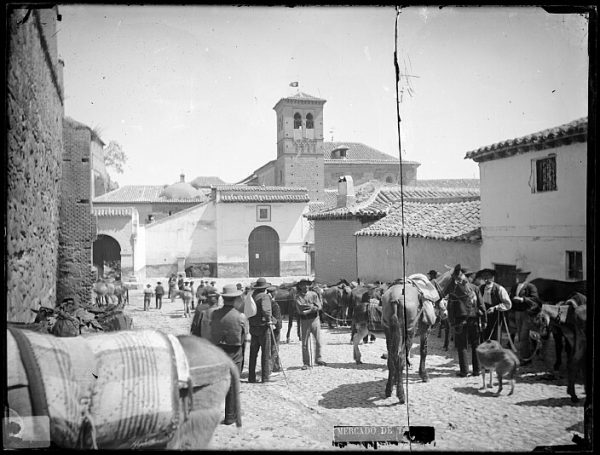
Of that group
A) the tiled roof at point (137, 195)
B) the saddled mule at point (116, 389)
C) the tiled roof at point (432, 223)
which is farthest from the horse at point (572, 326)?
the tiled roof at point (137, 195)

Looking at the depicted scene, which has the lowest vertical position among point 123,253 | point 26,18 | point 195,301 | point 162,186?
point 195,301

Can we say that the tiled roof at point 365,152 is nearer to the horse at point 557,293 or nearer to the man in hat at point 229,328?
the horse at point 557,293

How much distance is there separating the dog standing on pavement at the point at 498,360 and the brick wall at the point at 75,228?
592 cm

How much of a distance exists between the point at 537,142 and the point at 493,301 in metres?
2.21

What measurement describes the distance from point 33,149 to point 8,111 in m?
0.91

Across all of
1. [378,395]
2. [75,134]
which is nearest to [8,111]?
[75,134]

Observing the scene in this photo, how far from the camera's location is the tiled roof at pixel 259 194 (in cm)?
766

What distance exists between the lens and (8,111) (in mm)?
4355

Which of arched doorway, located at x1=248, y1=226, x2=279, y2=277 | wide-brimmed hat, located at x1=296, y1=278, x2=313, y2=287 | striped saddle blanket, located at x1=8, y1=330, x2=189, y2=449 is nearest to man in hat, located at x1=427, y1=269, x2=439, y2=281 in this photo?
wide-brimmed hat, located at x1=296, y1=278, x2=313, y2=287

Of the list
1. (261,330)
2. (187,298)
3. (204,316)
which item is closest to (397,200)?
(261,330)

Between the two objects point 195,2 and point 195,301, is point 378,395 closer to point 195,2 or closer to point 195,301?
point 195,301

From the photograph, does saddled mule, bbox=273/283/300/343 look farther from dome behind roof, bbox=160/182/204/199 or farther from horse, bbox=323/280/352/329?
dome behind roof, bbox=160/182/204/199

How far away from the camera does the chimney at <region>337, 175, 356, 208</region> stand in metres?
10.7

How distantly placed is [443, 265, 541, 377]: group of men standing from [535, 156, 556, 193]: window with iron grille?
3.82 ft
